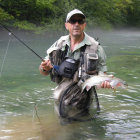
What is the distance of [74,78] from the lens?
425 centimetres

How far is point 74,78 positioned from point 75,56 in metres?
0.35

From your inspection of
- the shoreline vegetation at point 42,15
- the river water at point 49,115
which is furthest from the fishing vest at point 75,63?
the shoreline vegetation at point 42,15

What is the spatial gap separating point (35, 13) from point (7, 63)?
19.1 meters

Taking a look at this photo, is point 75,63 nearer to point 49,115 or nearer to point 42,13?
point 49,115

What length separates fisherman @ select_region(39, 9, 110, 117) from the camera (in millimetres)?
4086

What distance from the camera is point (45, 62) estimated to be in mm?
3891

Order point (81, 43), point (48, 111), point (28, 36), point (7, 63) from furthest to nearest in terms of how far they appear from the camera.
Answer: point (28, 36)
point (7, 63)
point (48, 111)
point (81, 43)

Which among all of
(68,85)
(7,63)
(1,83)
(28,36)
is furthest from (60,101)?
(28,36)

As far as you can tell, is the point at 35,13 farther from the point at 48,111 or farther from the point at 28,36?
the point at 48,111

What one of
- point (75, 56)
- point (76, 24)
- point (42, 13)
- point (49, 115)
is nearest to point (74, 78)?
point (75, 56)

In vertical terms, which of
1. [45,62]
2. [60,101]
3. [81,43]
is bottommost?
[60,101]

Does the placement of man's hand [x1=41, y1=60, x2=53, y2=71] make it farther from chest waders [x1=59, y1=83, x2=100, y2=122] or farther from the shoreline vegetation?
the shoreline vegetation

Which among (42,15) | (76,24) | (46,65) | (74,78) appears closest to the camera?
(46,65)

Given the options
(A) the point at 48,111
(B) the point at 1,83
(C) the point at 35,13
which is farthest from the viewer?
(C) the point at 35,13
